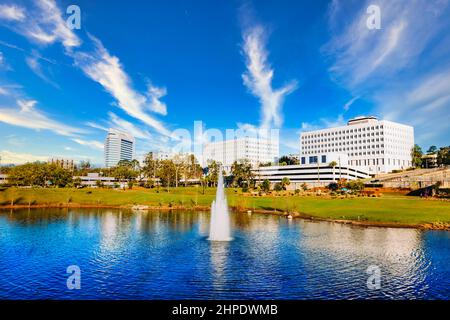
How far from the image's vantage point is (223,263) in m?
43.9

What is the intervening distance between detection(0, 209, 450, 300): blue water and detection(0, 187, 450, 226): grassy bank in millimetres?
12339

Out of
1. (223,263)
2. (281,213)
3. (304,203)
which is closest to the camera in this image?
(223,263)

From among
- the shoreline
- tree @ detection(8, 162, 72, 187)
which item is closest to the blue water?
the shoreline

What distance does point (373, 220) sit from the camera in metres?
81.2

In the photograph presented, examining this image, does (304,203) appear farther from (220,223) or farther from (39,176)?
(39,176)

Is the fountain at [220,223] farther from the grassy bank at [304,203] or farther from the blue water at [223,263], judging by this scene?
the grassy bank at [304,203]

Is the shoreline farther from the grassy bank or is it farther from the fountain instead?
the fountain

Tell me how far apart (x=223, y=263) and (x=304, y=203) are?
253 ft

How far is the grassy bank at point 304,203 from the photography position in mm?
81375

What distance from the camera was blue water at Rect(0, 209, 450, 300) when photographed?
33875 millimetres

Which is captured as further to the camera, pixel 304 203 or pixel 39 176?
pixel 39 176

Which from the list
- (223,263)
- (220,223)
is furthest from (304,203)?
(223,263)

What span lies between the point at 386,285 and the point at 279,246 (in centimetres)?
2087
